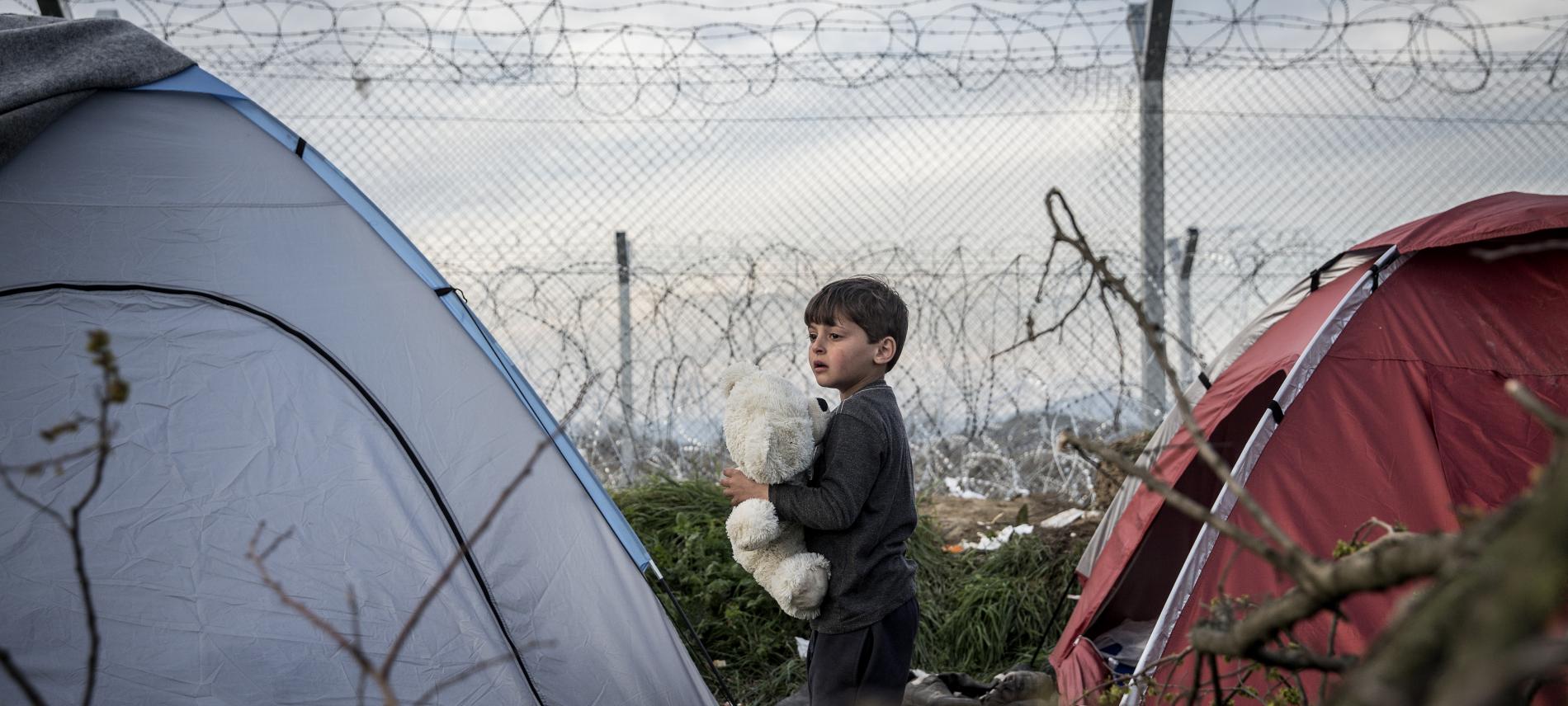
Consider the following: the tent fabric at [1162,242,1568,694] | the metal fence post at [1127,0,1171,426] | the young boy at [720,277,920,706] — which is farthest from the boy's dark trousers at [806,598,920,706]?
the metal fence post at [1127,0,1171,426]

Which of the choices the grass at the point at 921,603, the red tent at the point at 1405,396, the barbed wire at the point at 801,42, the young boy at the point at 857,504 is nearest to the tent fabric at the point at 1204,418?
the red tent at the point at 1405,396

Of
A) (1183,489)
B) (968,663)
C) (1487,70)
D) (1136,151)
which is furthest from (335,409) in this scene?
(1487,70)

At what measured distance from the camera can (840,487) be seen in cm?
234

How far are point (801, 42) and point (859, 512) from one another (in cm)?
330

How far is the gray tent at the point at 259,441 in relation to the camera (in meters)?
2.31

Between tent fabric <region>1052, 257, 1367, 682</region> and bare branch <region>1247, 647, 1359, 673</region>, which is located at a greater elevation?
bare branch <region>1247, 647, 1359, 673</region>

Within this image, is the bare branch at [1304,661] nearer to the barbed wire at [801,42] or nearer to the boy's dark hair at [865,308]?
the boy's dark hair at [865,308]

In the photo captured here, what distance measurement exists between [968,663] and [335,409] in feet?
6.96

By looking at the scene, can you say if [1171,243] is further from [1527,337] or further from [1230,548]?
[1230,548]

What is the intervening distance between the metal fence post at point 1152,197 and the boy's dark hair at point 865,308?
2.96m

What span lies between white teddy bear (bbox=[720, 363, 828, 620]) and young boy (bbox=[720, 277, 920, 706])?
38mm

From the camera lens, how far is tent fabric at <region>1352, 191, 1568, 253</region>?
251 cm

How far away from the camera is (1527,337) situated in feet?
8.57

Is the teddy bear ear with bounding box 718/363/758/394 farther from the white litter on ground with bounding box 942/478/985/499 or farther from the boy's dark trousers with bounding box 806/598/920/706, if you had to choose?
the white litter on ground with bounding box 942/478/985/499
